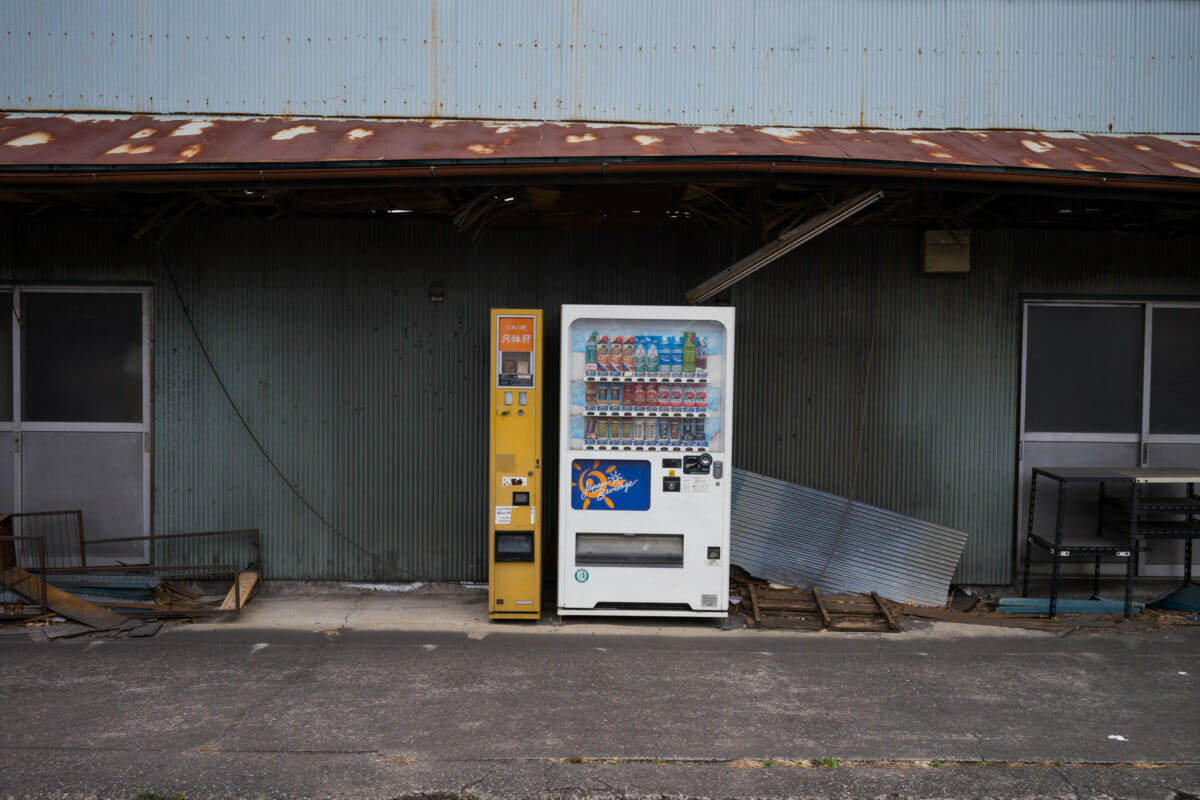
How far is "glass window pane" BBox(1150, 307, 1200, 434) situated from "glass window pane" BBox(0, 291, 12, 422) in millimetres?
9864

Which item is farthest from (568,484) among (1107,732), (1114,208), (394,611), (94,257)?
(1114,208)

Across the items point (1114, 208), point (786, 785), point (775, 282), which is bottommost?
point (786, 785)

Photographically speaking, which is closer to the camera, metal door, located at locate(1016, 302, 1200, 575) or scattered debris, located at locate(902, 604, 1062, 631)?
scattered debris, located at locate(902, 604, 1062, 631)

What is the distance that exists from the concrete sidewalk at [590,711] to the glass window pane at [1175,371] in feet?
6.28

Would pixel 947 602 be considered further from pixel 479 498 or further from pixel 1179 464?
pixel 479 498

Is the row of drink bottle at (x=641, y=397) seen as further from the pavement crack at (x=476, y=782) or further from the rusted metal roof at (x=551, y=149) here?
the pavement crack at (x=476, y=782)

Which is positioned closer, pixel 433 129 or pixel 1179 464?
pixel 433 129

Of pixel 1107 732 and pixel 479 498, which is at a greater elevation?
pixel 479 498

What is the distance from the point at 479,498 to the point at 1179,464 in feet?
20.3

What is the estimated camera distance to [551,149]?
6.18 meters

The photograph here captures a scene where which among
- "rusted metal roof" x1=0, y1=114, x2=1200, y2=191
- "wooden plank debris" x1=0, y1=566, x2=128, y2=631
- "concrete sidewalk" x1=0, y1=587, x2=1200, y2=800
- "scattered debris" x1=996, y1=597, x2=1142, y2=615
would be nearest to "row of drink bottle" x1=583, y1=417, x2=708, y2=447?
"concrete sidewalk" x1=0, y1=587, x2=1200, y2=800

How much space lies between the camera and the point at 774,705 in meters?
4.92

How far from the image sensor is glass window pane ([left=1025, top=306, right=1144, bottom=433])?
723 centimetres

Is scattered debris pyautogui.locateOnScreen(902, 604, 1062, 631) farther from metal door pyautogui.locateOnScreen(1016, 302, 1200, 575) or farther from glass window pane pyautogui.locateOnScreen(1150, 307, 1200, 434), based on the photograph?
glass window pane pyautogui.locateOnScreen(1150, 307, 1200, 434)
